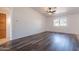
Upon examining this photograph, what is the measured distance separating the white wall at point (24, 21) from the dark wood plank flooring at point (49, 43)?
0.10 m

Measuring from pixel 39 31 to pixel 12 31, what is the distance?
1.50 feet

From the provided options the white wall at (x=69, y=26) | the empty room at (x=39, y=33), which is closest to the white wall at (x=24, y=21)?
the empty room at (x=39, y=33)

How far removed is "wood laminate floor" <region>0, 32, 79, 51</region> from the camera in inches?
83.0

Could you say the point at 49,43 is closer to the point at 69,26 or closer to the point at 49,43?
the point at 49,43

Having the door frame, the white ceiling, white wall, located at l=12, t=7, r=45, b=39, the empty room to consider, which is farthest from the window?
the door frame

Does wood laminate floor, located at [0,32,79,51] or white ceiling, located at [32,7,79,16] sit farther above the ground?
white ceiling, located at [32,7,79,16]

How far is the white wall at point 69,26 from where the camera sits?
6.90 feet

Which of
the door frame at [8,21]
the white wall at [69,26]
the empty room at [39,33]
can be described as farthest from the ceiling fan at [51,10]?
the door frame at [8,21]

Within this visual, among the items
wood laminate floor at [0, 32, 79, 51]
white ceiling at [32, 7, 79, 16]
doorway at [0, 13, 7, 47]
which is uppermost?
white ceiling at [32, 7, 79, 16]

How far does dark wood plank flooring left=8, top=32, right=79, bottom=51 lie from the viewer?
6.91 feet

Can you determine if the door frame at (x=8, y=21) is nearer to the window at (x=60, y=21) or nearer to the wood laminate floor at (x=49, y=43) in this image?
the wood laminate floor at (x=49, y=43)

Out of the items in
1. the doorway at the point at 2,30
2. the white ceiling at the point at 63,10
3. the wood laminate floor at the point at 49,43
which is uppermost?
the white ceiling at the point at 63,10

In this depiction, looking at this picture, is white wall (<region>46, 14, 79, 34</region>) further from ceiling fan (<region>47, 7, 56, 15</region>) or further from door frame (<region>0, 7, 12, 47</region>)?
door frame (<region>0, 7, 12, 47</region>)

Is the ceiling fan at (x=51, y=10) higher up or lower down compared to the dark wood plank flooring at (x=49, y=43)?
higher up
